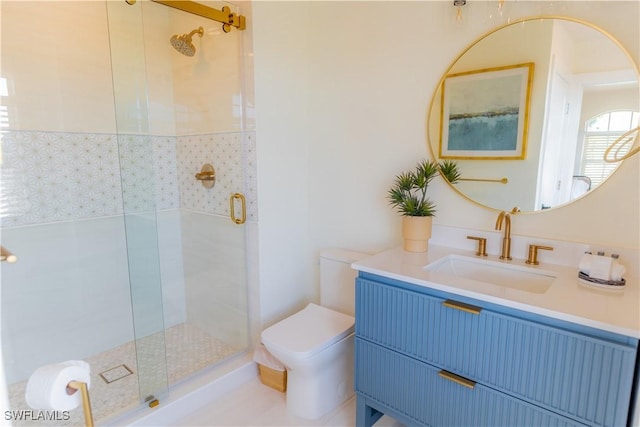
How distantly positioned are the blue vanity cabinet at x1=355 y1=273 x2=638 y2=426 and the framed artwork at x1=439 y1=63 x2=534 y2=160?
2.52ft

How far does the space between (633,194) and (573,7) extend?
78cm

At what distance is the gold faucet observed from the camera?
5.38 ft

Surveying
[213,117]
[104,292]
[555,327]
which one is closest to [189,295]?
[104,292]

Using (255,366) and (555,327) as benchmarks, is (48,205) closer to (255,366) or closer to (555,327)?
(255,366)

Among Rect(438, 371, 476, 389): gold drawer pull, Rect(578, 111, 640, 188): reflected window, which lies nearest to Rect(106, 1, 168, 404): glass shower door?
Rect(438, 371, 476, 389): gold drawer pull

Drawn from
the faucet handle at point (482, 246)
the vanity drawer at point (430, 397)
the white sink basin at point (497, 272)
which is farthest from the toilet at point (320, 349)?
the faucet handle at point (482, 246)

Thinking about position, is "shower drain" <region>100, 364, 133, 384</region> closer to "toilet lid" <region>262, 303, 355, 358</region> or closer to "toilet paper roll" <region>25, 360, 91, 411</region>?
"toilet lid" <region>262, 303, 355, 358</region>

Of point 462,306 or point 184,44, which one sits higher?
point 184,44

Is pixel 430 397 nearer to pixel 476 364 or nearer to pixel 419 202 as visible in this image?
pixel 476 364

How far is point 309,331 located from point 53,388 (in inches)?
47.2

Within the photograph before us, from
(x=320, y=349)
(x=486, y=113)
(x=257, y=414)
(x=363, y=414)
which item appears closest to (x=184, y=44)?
(x=486, y=113)

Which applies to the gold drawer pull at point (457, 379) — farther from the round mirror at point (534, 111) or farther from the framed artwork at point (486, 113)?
the framed artwork at point (486, 113)

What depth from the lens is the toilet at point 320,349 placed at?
1.73 meters

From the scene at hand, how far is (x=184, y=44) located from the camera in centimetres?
233
